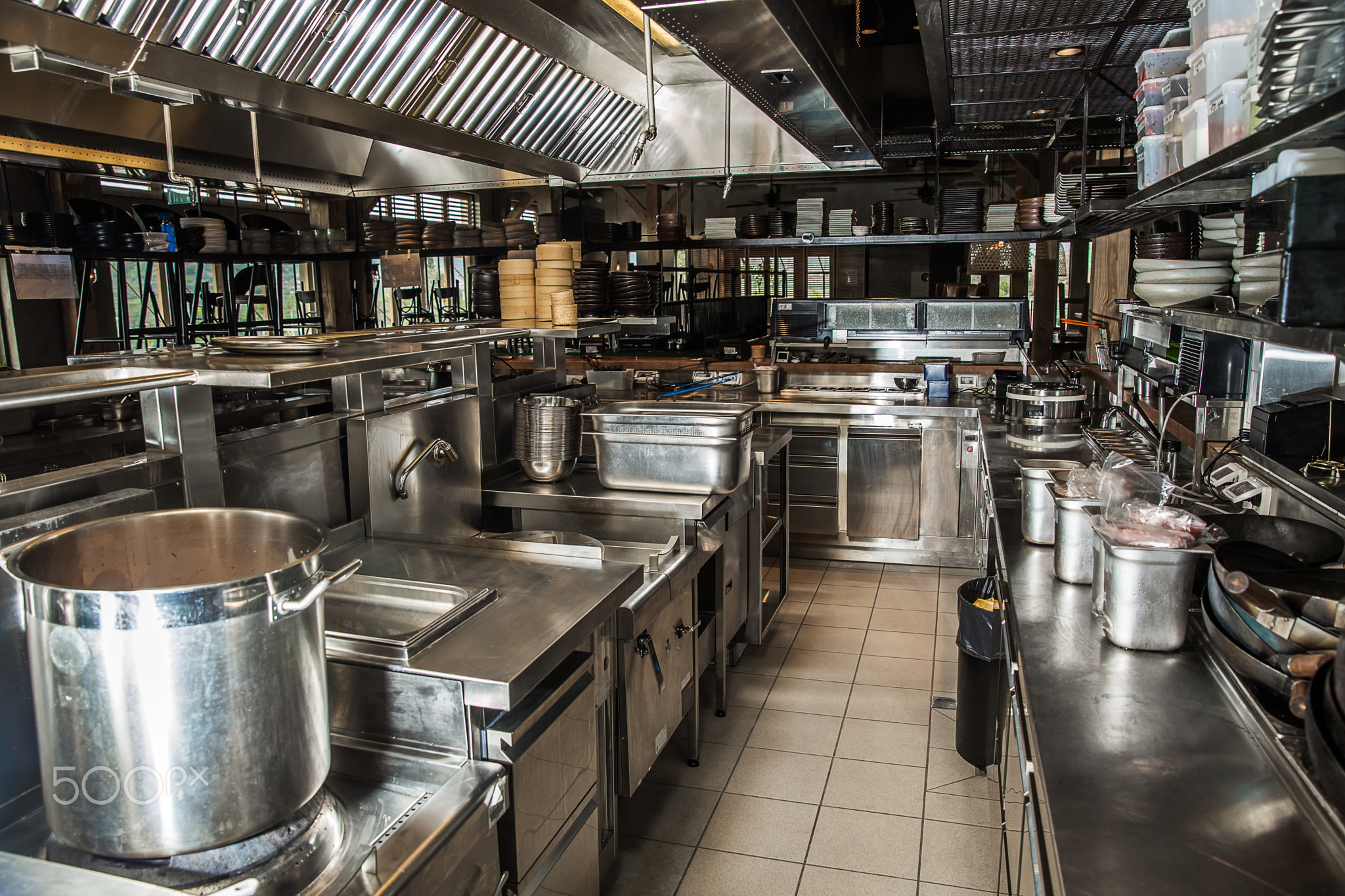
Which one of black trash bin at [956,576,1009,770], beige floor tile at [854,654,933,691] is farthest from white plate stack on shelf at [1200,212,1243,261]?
beige floor tile at [854,654,933,691]

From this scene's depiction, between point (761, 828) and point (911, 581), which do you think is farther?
point (911, 581)

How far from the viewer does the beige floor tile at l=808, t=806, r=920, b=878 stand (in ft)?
8.76

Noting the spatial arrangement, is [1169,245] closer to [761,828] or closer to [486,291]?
[761,828]

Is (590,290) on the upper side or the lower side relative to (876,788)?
upper

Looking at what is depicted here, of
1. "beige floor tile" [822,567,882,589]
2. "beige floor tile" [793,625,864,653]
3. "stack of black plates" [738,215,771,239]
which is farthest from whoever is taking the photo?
"stack of black plates" [738,215,771,239]

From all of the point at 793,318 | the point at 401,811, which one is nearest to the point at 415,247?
the point at 793,318

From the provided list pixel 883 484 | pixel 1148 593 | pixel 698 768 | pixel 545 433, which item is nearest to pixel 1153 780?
pixel 1148 593

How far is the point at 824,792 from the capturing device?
3076 mm

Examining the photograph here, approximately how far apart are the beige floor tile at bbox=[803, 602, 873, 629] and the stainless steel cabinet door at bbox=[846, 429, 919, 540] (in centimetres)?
89

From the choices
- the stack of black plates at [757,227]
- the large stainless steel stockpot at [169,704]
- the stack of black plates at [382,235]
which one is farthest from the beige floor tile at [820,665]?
the stack of black plates at [382,235]

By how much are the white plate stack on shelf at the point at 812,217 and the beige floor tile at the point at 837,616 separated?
9.46 feet

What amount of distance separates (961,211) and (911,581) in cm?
255

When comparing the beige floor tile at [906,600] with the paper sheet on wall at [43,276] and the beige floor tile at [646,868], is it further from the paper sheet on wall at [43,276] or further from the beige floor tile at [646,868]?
the paper sheet on wall at [43,276]

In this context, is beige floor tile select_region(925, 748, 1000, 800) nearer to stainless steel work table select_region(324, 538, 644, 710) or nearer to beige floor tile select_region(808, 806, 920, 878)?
beige floor tile select_region(808, 806, 920, 878)
